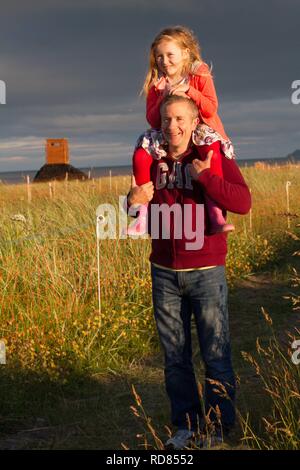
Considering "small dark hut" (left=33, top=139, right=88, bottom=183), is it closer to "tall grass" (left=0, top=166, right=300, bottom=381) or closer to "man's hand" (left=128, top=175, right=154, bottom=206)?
"tall grass" (left=0, top=166, right=300, bottom=381)

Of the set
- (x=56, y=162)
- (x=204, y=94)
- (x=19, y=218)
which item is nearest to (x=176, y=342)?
(x=204, y=94)

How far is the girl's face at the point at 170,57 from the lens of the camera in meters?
3.75

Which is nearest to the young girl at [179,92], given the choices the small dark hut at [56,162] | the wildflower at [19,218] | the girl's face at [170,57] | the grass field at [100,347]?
the girl's face at [170,57]

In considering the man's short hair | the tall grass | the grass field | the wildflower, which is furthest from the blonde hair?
the wildflower

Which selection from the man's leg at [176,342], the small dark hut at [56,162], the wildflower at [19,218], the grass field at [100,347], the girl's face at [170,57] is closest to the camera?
the man's leg at [176,342]

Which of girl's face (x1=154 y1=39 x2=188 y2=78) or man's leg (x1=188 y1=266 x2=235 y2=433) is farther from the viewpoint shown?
girl's face (x1=154 y1=39 x2=188 y2=78)

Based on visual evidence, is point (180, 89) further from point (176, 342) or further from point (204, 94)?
point (176, 342)

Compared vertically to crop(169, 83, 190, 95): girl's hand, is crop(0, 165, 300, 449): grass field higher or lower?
lower

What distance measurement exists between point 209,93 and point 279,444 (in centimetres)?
191

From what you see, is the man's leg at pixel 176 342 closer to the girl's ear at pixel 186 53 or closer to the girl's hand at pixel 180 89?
the girl's hand at pixel 180 89

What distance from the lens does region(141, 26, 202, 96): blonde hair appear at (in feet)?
12.5

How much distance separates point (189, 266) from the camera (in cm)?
346

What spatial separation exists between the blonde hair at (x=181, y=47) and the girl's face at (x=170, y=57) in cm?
3
